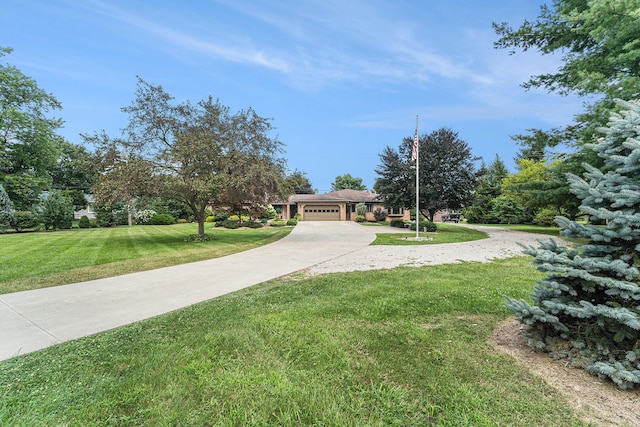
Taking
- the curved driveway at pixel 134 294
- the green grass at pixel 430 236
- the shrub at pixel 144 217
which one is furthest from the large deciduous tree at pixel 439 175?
the shrub at pixel 144 217

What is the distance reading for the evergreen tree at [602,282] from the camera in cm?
227

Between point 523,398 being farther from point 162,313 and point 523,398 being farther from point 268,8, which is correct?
point 268,8

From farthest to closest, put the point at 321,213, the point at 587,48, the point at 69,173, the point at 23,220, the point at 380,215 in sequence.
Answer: the point at 69,173 < the point at 321,213 < the point at 380,215 < the point at 23,220 < the point at 587,48

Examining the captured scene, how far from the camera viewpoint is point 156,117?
522 inches

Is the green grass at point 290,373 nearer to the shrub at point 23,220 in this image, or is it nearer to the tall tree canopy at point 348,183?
the shrub at point 23,220

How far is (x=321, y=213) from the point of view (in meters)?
36.0

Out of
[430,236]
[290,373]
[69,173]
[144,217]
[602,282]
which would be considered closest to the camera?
[602,282]

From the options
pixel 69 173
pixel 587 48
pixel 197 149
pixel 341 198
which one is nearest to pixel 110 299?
pixel 197 149

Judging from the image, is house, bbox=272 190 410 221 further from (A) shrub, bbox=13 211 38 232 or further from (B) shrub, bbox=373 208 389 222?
(A) shrub, bbox=13 211 38 232

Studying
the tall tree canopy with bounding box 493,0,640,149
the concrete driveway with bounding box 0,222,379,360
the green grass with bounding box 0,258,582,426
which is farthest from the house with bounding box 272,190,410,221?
the green grass with bounding box 0,258,582,426

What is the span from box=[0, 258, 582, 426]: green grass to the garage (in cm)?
3154

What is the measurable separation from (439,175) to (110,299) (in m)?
19.9

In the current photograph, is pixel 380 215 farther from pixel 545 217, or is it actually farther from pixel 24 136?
pixel 24 136

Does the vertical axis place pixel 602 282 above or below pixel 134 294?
above
